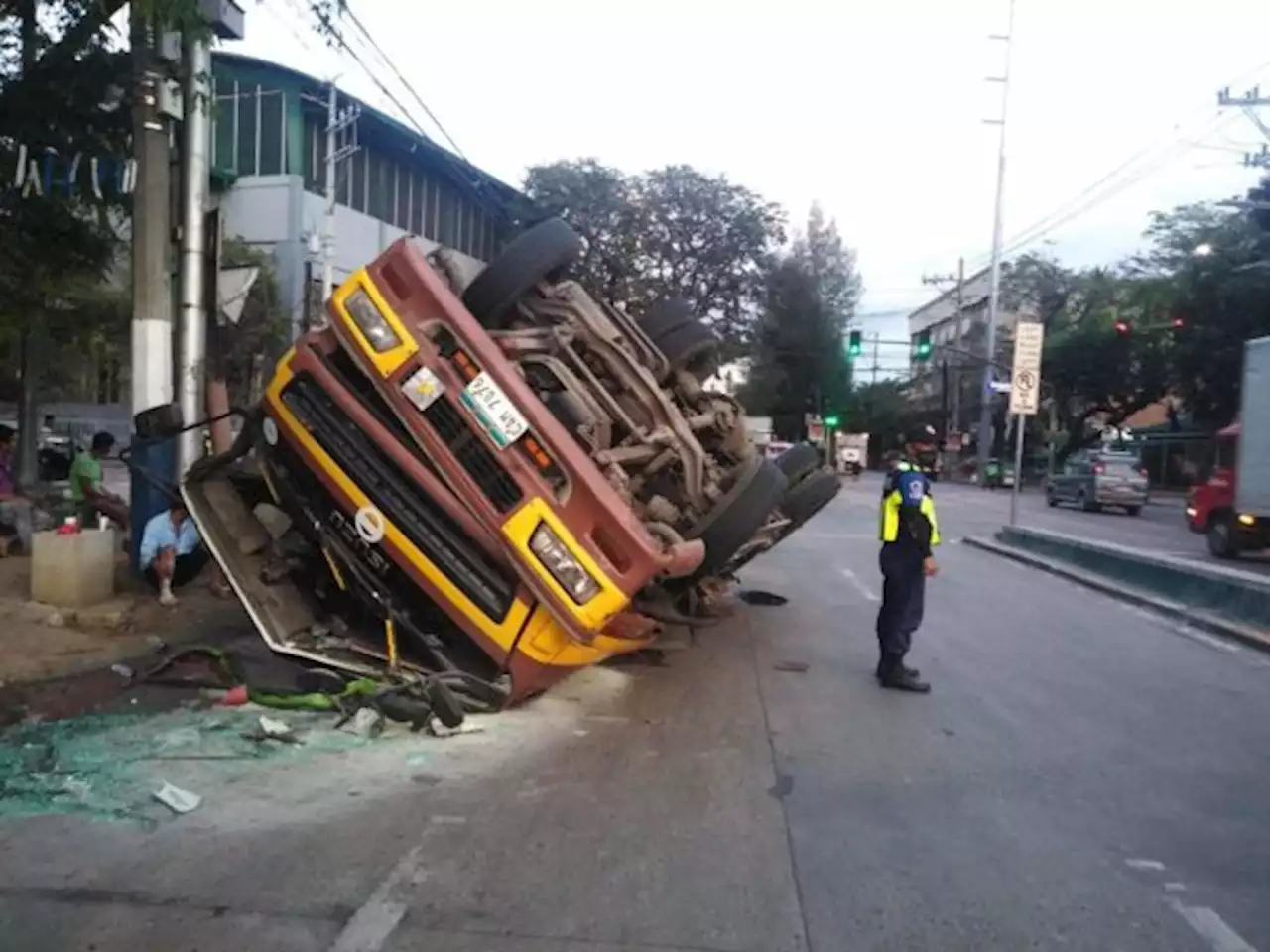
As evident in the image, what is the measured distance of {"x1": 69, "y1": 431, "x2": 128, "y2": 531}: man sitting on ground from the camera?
1165 cm

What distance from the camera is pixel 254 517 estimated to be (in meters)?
7.11

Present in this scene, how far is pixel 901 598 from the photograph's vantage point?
7988 mm

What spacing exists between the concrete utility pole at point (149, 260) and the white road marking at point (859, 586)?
7.30 metres

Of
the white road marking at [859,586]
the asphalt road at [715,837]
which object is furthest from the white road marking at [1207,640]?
the white road marking at [859,586]

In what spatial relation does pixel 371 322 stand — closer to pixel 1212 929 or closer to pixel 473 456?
pixel 473 456

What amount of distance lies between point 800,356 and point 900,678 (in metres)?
58.5

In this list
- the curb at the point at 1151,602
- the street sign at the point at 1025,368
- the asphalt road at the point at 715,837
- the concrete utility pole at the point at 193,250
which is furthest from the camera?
the street sign at the point at 1025,368

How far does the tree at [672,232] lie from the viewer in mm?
38031

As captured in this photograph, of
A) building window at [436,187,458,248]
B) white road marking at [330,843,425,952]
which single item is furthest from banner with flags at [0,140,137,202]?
building window at [436,187,458,248]

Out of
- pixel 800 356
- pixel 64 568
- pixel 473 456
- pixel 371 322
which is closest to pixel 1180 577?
pixel 473 456

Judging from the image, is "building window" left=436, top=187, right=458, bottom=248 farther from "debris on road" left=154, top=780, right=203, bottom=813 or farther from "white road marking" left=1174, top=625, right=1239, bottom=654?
"debris on road" left=154, top=780, right=203, bottom=813

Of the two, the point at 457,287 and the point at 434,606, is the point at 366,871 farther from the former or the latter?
the point at 457,287

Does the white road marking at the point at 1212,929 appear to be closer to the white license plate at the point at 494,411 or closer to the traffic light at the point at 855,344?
the white license plate at the point at 494,411

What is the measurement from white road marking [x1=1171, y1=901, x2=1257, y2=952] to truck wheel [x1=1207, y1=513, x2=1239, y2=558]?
60.5 ft
